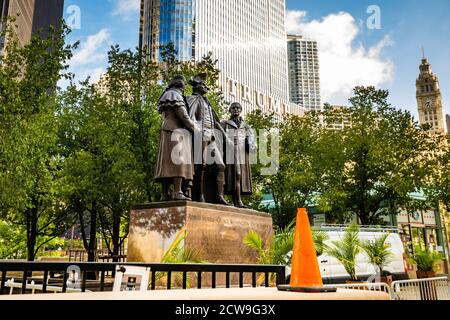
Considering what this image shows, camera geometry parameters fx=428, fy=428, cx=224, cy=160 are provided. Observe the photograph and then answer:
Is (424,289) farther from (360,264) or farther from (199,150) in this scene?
(360,264)

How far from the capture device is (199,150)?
10055 millimetres

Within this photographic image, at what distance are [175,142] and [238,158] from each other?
2.32m

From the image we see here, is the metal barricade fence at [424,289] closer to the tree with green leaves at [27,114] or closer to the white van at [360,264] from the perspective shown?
the white van at [360,264]

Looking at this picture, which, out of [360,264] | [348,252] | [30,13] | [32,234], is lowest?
[360,264]

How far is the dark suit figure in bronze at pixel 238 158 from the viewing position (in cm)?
1121

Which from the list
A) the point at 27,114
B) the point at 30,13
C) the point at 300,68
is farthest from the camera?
the point at 300,68

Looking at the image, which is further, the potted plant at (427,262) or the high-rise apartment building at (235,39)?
the high-rise apartment building at (235,39)

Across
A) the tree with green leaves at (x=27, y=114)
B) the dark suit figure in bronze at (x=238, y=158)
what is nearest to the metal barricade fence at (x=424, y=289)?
the dark suit figure in bronze at (x=238, y=158)

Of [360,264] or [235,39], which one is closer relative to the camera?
[360,264]

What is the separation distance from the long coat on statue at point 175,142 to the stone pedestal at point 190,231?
2.82 ft

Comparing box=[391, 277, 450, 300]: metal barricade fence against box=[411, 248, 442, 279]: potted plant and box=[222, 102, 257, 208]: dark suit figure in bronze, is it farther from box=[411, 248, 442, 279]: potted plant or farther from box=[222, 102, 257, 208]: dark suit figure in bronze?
box=[411, 248, 442, 279]: potted plant

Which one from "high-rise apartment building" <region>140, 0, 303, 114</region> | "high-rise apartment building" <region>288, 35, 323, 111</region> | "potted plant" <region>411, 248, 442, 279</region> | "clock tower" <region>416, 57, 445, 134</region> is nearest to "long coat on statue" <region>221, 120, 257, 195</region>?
"potted plant" <region>411, 248, 442, 279</region>

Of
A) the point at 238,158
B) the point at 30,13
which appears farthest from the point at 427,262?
the point at 30,13

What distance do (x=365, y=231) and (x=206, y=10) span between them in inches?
4255
